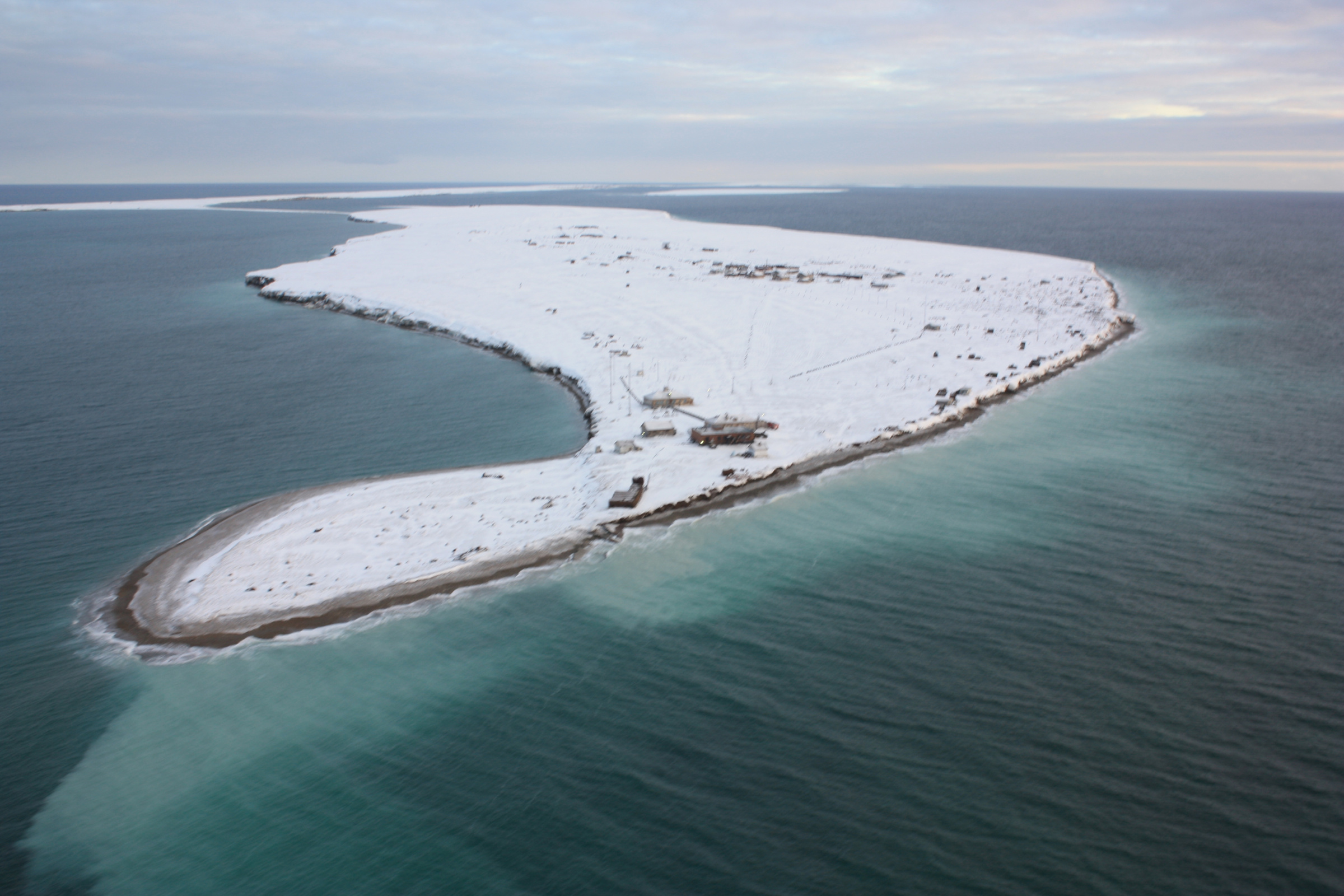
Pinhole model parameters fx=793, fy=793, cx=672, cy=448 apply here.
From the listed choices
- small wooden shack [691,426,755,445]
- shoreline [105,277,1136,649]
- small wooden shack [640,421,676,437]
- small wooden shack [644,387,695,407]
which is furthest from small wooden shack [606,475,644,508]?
small wooden shack [644,387,695,407]

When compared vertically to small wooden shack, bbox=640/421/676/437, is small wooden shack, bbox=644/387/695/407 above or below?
above

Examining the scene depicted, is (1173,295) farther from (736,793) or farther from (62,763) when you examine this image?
(62,763)

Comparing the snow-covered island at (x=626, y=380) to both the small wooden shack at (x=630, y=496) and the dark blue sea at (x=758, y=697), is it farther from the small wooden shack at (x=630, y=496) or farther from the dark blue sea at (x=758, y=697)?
the dark blue sea at (x=758, y=697)

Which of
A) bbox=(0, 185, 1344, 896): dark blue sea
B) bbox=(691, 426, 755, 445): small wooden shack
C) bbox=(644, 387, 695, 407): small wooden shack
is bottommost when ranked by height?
bbox=(0, 185, 1344, 896): dark blue sea

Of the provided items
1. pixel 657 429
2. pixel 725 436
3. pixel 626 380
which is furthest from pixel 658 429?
pixel 626 380

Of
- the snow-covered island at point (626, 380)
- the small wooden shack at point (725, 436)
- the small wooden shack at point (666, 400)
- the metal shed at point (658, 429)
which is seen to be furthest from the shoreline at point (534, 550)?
the small wooden shack at point (666, 400)

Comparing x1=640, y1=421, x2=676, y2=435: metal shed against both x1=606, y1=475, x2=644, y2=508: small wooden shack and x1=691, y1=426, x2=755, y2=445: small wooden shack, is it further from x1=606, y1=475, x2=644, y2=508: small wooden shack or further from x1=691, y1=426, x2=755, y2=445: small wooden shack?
x1=606, y1=475, x2=644, y2=508: small wooden shack
